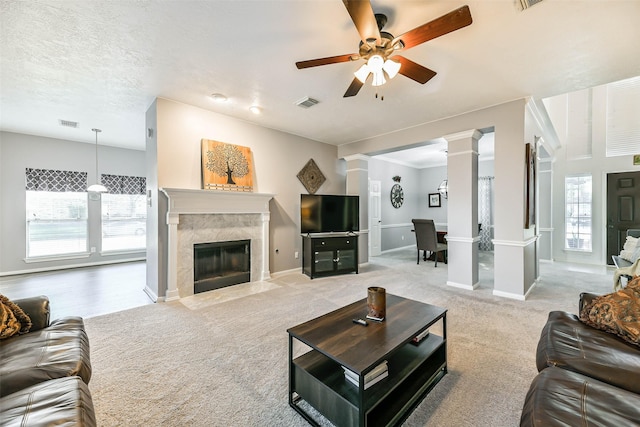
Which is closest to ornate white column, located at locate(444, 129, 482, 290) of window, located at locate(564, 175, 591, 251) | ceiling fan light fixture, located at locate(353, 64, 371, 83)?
ceiling fan light fixture, located at locate(353, 64, 371, 83)

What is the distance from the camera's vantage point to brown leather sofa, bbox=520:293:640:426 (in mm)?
983

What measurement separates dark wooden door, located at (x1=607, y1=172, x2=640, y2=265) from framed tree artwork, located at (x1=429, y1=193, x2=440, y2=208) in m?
3.63

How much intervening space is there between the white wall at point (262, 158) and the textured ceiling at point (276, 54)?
0.26 m

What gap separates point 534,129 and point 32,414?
5692 millimetres

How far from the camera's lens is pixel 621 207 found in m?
5.19

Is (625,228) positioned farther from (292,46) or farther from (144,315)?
(144,315)

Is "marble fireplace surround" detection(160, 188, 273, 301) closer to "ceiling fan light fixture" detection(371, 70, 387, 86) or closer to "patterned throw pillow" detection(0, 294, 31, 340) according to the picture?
"patterned throw pillow" detection(0, 294, 31, 340)

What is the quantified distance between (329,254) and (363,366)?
140 inches

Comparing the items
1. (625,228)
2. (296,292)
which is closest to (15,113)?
(296,292)

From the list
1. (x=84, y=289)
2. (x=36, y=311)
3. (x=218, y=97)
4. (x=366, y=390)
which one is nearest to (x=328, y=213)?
(x=218, y=97)

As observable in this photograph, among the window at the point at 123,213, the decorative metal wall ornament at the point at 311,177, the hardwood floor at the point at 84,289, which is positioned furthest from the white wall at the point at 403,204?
the window at the point at 123,213

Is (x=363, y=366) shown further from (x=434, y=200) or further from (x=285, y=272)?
(x=434, y=200)

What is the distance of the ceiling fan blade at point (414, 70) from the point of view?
211cm

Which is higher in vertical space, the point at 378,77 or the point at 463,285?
the point at 378,77
